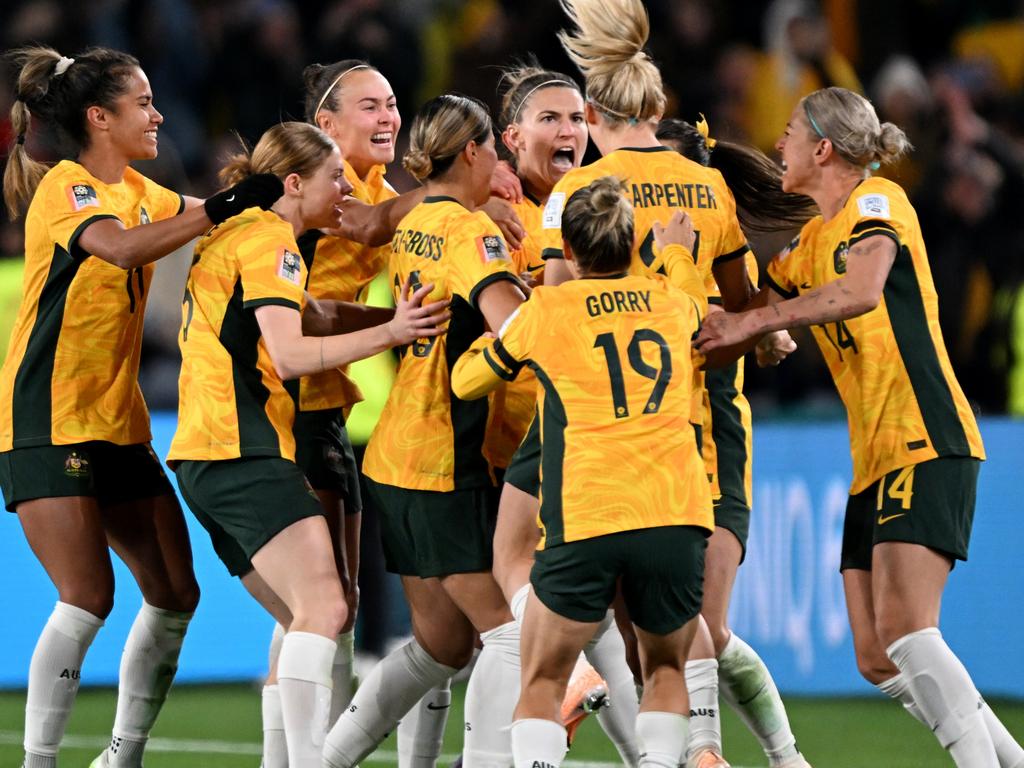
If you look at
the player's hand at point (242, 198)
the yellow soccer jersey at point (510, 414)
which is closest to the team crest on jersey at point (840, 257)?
the yellow soccer jersey at point (510, 414)

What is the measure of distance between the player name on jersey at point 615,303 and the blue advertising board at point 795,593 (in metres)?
4.37

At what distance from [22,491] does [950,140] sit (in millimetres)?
6933

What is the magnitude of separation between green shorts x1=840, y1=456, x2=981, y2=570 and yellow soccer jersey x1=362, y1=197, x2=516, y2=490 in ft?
4.04

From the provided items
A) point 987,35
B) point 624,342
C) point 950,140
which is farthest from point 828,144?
point 987,35

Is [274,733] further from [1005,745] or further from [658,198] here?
[1005,745]

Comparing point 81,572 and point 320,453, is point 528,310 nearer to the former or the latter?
point 320,453

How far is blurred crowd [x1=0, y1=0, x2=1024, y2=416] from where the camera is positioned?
34.1 feet

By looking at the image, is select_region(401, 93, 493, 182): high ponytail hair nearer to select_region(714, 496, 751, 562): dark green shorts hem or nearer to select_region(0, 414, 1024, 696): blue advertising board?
select_region(714, 496, 751, 562): dark green shorts hem

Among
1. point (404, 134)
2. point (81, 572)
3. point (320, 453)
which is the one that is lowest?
point (81, 572)

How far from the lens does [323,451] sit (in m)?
5.93

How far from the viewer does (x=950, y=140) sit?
424 inches

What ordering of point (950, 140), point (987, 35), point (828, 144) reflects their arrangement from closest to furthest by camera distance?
1. point (828, 144)
2. point (950, 140)
3. point (987, 35)

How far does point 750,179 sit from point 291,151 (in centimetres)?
160

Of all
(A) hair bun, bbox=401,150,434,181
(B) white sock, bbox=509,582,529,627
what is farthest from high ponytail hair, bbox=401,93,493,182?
(B) white sock, bbox=509,582,529,627
